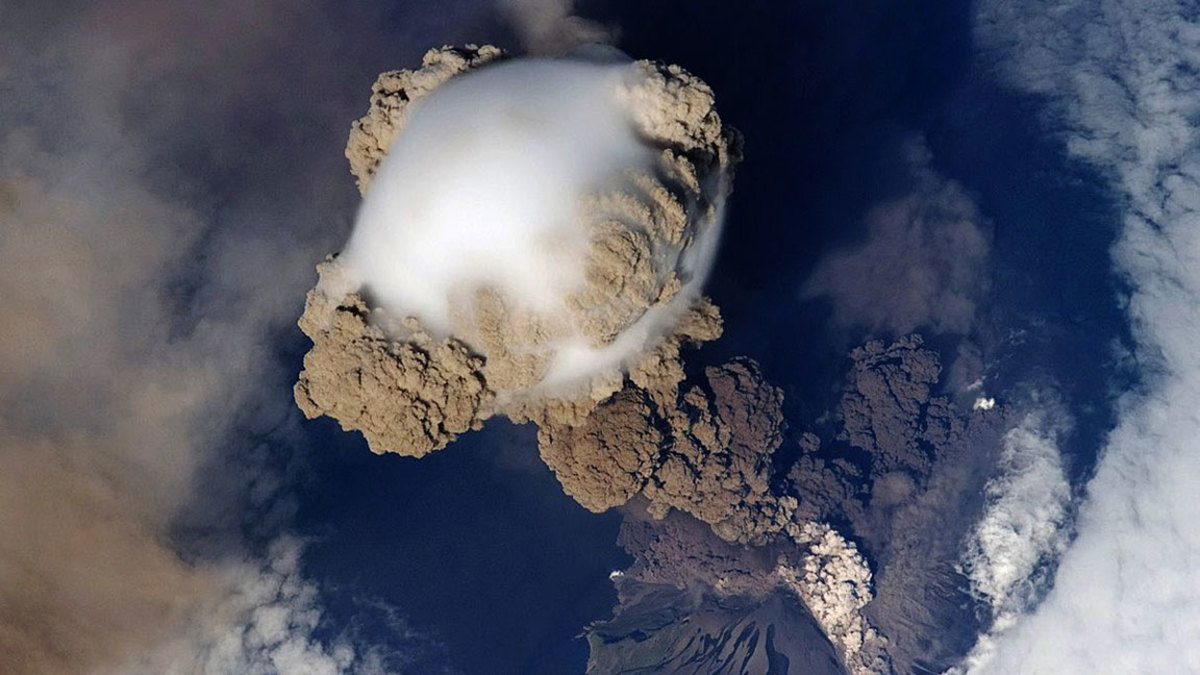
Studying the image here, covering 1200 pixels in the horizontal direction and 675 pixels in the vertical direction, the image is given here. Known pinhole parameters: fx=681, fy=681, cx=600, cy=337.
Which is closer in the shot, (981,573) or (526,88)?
(526,88)

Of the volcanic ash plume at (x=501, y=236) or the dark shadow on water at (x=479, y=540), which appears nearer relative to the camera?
the volcanic ash plume at (x=501, y=236)

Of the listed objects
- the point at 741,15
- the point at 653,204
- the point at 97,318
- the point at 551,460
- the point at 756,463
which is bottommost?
the point at 756,463

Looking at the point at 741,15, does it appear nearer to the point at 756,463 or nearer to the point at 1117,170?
the point at 756,463

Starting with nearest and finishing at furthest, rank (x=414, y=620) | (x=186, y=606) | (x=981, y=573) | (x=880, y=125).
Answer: (x=186, y=606) → (x=414, y=620) → (x=880, y=125) → (x=981, y=573)

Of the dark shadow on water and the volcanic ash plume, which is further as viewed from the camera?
the dark shadow on water

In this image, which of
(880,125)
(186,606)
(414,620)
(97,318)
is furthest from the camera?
(880,125)

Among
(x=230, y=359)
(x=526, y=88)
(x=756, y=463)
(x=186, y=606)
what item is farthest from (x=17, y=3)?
(x=756, y=463)

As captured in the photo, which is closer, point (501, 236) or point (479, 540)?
point (501, 236)

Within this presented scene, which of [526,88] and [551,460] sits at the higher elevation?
[526,88]
